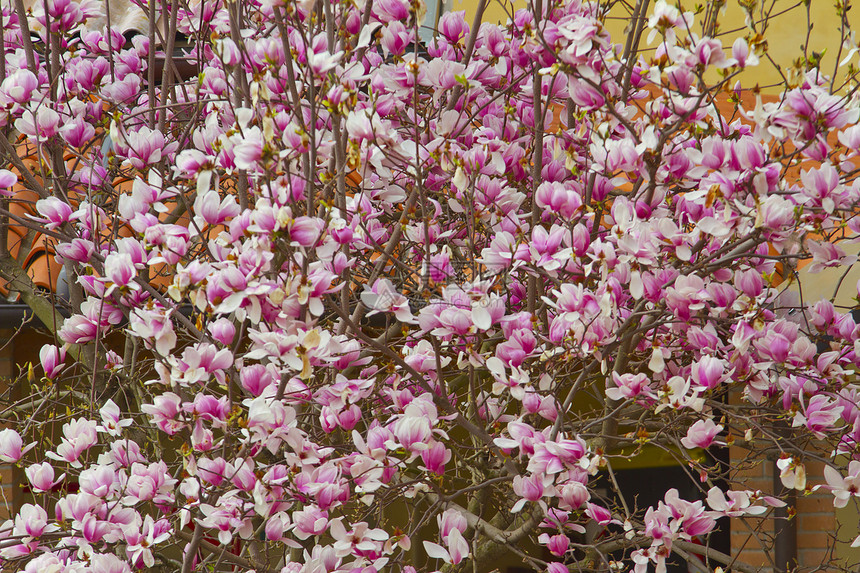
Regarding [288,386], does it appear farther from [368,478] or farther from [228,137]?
[228,137]

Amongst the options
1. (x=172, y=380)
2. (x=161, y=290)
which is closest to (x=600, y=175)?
(x=172, y=380)

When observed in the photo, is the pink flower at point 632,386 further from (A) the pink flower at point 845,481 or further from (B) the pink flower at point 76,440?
(B) the pink flower at point 76,440

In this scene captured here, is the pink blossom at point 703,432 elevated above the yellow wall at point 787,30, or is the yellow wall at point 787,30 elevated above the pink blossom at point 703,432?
the yellow wall at point 787,30

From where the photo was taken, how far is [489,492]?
287 centimetres

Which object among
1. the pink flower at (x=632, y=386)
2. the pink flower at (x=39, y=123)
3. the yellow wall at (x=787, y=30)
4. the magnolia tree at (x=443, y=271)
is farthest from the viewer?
the yellow wall at (x=787, y=30)

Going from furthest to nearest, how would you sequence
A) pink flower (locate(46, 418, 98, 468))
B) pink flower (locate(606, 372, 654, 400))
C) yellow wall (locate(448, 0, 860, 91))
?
yellow wall (locate(448, 0, 860, 91)) < pink flower (locate(46, 418, 98, 468)) < pink flower (locate(606, 372, 654, 400))

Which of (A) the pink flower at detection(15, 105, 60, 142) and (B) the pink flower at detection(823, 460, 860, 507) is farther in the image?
(A) the pink flower at detection(15, 105, 60, 142)

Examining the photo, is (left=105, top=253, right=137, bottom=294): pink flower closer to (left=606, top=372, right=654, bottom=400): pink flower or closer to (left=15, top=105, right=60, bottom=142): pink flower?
(left=15, top=105, right=60, bottom=142): pink flower

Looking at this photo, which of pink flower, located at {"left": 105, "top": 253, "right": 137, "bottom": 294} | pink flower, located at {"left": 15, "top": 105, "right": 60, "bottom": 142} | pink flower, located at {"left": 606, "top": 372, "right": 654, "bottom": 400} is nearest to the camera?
pink flower, located at {"left": 105, "top": 253, "right": 137, "bottom": 294}

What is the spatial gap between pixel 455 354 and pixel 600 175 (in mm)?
830

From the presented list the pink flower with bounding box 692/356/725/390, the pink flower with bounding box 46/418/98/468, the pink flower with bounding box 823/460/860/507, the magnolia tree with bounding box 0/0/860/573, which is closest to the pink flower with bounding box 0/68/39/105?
the magnolia tree with bounding box 0/0/860/573

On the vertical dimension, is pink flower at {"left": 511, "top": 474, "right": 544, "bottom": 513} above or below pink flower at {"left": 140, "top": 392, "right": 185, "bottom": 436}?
below

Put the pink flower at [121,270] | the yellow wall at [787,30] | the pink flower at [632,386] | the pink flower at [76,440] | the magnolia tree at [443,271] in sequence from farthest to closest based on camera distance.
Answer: the yellow wall at [787,30]
the pink flower at [76,440]
the pink flower at [632,386]
the pink flower at [121,270]
the magnolia tree at [443,271]

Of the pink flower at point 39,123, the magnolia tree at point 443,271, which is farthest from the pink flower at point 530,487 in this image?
the pink flower at point 39,123
